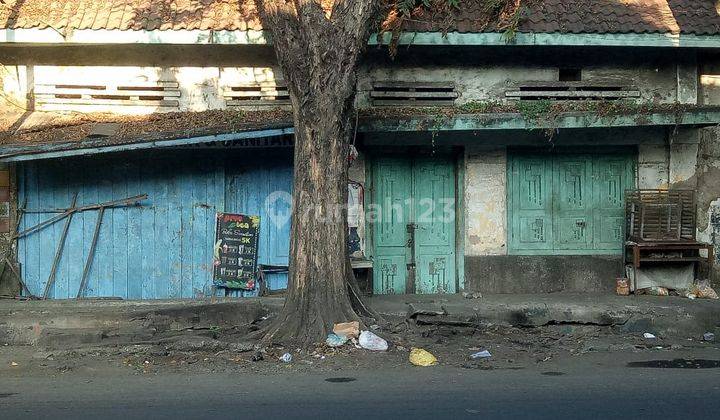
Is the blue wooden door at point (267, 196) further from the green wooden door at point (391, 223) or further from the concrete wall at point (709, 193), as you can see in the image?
the concrete wall at point (709, 193)

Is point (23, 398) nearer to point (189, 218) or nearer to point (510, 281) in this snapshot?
point (189, 218)

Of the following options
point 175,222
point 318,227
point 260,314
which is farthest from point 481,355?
point 175,222

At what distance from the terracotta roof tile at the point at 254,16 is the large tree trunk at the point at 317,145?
7.18 ft

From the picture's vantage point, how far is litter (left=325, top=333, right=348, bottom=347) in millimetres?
9272

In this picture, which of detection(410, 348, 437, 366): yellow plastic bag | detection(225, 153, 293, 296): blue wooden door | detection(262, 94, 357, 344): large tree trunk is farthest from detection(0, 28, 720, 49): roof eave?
detection(410, 348, 437, 366): yellow plastic bag

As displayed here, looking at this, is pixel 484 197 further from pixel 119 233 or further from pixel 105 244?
pixel 105 244

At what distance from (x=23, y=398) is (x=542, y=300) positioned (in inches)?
295

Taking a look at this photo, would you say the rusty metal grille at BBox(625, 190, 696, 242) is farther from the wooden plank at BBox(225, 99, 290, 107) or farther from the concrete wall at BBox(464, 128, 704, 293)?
the wooden plank at BBox(225, 99, 290, 107)

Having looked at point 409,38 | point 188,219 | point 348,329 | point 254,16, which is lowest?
point 348,329

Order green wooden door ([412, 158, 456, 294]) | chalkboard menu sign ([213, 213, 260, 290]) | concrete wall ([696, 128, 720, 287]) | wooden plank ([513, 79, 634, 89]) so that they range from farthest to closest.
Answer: concrete wall ([696, 128, 720, 287]) < green wooden door ([412, 158, 456, 294]) < wooden plank ([513, 79, 634, 89]) < chalkboard menu sign ([213, 213, 260, 290])

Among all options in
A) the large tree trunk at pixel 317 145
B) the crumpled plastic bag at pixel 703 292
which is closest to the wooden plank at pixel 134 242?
the large tree trunk at pixel 317 145

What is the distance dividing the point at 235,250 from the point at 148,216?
1443mm

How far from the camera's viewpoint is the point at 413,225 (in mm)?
12648

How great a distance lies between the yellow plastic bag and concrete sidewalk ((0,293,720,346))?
4.98 feet
